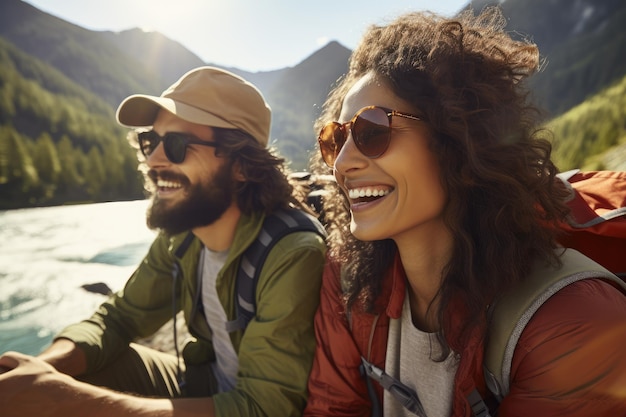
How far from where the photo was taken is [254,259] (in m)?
2.11

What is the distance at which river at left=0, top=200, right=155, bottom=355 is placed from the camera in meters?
6.60

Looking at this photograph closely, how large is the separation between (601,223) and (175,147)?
2.45m

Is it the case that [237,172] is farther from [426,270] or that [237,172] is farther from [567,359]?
[567,359]

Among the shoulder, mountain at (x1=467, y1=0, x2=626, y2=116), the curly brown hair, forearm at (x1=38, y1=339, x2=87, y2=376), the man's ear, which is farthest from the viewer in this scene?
mountain at (x1=467, y1=0, x2=626, y2=116)

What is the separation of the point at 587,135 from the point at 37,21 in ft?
585

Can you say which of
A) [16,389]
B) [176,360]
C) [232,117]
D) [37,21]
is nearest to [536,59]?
[232,117]

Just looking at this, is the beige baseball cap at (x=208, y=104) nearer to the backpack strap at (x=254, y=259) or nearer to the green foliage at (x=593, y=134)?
the backpack strap at (x=254, y=259)

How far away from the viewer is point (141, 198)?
5369cm

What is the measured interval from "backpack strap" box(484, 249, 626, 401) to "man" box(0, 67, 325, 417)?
91 centimetres

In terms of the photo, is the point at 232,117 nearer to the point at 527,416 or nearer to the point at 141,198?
the point at 527,416

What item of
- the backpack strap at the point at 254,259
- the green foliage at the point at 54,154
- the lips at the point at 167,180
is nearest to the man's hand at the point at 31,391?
the backpack strap at the point at 254,259

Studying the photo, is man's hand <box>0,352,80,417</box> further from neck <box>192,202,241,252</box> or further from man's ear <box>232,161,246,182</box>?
man's ear <box>232,161,246,182</box>

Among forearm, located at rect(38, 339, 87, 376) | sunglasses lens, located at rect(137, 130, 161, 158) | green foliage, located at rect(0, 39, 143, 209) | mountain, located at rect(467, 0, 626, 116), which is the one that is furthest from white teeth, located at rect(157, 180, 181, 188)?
mountain, located at rect(467, 0, 626, 116)

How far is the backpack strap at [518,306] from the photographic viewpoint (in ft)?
3.68
